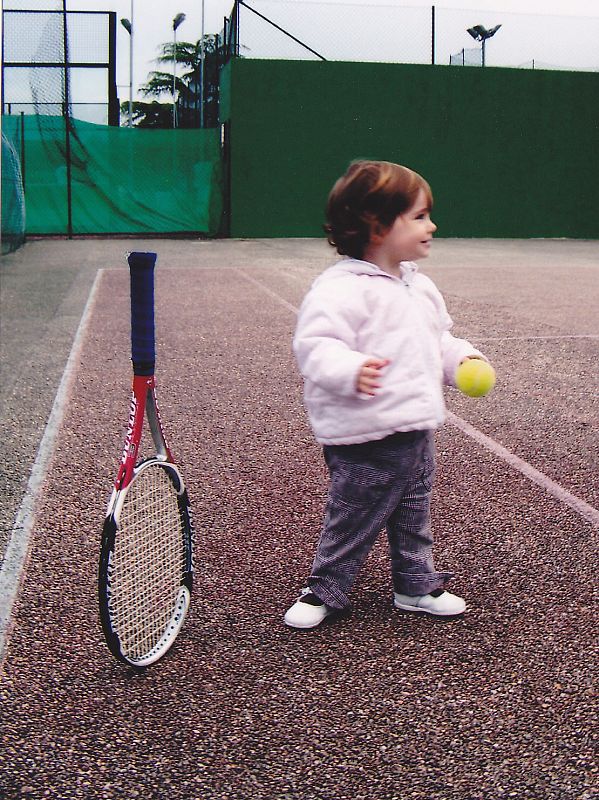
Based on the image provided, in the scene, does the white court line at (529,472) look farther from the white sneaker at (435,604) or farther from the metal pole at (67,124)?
the metal pole at (67,124)

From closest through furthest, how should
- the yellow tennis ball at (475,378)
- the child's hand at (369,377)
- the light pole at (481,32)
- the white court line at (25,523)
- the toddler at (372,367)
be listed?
1. the child's hand at (369,377)
2. the toddler at (372,367)
3. the yellow tennis ball at (475,378)
4. the white court line at (25,523)
5. the light pole at (481,32)

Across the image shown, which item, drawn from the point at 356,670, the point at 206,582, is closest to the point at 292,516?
the point at 206,582

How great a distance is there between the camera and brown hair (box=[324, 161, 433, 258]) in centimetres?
271

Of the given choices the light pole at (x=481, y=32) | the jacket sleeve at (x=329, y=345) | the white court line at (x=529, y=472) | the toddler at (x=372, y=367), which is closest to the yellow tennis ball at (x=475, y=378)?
the toddler at (x=372, y=367)

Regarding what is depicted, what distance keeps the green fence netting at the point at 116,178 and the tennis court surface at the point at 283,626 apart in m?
15.7

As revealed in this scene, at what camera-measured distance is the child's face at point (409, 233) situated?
2.77 m

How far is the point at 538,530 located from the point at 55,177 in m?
19.5

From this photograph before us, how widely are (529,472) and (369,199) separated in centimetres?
218

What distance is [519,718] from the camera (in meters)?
2.48

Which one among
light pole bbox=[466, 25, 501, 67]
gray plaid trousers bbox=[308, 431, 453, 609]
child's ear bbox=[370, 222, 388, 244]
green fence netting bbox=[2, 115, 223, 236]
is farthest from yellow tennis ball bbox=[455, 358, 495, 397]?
light pole bbox=[466, 25, 501, 67]

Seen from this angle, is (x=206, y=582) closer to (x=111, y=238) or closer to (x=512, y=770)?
(x=512, y=770)

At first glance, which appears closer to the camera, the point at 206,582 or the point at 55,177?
the point at 206,582

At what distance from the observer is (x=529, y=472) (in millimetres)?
4535

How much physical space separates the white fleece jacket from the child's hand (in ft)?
0.33
